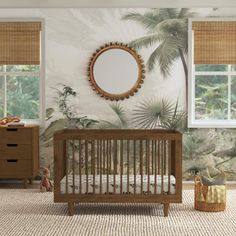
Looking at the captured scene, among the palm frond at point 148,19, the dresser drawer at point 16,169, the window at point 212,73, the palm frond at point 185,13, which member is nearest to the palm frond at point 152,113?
the window at point 212,73

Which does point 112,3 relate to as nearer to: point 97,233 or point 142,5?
point 142,5

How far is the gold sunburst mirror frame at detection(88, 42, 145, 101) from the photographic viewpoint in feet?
24.0

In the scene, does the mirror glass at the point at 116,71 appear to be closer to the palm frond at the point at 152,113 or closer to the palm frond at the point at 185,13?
the palm frond at the point at 152,113

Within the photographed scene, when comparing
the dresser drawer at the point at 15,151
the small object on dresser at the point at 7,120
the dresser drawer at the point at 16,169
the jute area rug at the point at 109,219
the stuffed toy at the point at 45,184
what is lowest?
the jute area rug at the point at 109,219

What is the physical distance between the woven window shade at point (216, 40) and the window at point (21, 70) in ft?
6.54

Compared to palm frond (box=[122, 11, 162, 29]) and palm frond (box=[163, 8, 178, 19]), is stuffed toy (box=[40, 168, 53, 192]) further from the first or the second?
palm frond (box=[163, 8, 178, 19])

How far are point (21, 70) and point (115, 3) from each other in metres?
1.48

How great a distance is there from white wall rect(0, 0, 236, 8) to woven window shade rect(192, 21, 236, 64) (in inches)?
9.2

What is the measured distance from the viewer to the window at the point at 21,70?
24.1 ft

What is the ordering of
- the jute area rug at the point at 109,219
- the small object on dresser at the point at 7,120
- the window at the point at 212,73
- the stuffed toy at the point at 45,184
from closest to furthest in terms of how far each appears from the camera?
1. the jute area rug at the point at 109,219
2. the stuffed toy at the point at 45,184
3. the small object on dresser at the point at 7,120
4. the window at the point at 212,73

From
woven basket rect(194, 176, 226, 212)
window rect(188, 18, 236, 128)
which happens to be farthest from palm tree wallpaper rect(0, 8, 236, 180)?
woven basket rect(194, 176, 226, 212)

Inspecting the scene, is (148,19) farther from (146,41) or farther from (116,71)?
(116,71)

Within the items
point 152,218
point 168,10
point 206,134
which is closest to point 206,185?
point 152,218

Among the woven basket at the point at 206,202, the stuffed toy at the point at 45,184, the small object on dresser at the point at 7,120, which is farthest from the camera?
the small object on dresser at the point at 7,120
